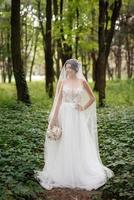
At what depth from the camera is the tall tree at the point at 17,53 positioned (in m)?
18.3

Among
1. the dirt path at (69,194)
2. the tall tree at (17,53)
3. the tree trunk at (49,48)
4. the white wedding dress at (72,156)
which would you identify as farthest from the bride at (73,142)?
the tree trunk at (49,48)

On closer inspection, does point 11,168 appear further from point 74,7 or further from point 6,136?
point 74,7

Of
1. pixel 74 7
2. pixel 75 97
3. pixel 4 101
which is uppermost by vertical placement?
pixel 74 7

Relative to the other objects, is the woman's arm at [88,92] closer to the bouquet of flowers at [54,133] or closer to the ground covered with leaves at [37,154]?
the bouquet of flowers at [54,133]

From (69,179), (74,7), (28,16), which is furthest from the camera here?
(28,16)

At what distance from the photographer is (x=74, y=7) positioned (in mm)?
22234

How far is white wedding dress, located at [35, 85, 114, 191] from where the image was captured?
845 centimetres

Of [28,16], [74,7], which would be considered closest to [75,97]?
[74,7]

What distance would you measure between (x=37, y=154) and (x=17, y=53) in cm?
927

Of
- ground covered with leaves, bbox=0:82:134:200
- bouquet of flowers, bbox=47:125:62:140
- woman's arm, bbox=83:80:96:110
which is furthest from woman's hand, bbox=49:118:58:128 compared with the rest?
ground covered with leaves, bbox=0:82:134:200

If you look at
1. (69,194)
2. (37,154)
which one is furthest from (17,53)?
(69,194)

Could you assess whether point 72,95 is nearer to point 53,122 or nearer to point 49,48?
point 53,122

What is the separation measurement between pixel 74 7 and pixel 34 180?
15.2 m

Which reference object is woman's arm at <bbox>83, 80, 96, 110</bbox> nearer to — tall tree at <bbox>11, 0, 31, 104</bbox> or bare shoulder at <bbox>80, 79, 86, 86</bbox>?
bare shoulder at <bbox>80, 79, 86, 86</bbox>
